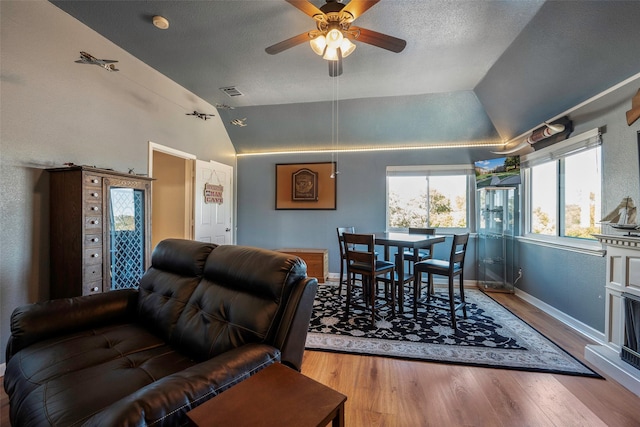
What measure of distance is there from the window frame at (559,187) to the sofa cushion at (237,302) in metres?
3.25

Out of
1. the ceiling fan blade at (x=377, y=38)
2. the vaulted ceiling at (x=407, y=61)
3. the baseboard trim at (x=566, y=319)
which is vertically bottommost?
the baseboard trim at (x=566, y=319)

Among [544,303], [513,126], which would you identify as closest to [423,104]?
[513,126]

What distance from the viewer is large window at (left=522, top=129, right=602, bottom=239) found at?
2826 millimetres

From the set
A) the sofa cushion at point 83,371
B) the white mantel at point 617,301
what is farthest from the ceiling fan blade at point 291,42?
the white mantel at point 617,301

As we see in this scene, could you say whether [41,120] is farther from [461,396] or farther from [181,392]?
[461,396]

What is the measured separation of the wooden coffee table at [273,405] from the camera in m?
0.76

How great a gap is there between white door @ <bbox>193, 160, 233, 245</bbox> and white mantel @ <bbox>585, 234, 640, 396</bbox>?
4749mm

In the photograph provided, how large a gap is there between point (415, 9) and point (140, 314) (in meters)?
3.22

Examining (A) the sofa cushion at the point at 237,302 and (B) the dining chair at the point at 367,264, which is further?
(B) the dining chair at the point at 367,264

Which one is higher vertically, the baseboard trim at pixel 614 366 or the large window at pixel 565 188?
the large window at pixel 565 188

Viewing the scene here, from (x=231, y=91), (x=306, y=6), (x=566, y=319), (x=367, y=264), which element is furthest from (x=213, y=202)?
(x=566, y=319)

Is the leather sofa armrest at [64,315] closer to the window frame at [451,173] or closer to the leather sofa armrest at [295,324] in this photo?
the leather sofa armrest at [295,324]

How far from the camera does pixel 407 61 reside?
3.05m

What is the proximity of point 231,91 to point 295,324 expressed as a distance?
11.9 ft
